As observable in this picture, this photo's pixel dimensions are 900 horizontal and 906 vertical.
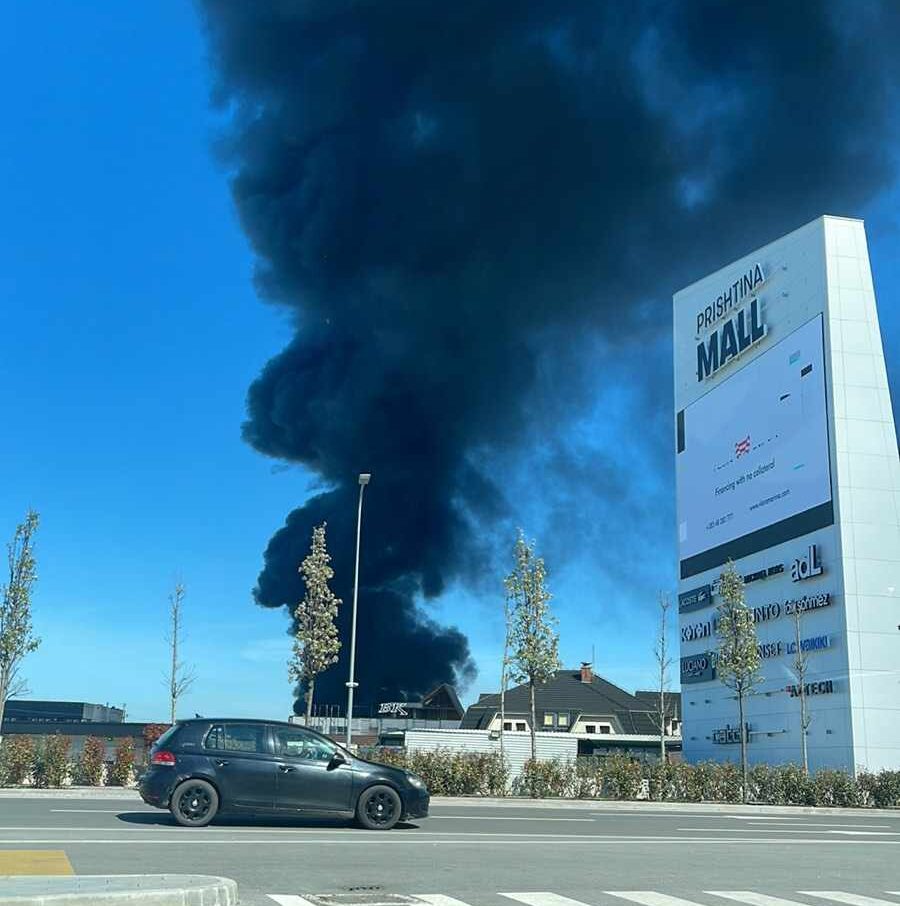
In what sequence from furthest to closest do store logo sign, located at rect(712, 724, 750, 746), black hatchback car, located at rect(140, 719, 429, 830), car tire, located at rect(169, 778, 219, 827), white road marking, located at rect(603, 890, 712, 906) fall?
store logo sign, located at rect(712, 724, 750, 746) → black hatchback car, located at rect(140, 719, 429, 830) → car tire, located at rect(169, 778, 219, 827) → white road marking, located at rect(603, 890, 712, 906)

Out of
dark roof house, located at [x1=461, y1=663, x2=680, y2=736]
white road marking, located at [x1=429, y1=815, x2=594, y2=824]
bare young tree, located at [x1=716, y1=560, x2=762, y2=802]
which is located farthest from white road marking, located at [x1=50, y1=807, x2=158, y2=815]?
dark roof house, located at [x1=461, y1=663, x2=680, y2=736]

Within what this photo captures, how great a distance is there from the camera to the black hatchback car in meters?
15.1

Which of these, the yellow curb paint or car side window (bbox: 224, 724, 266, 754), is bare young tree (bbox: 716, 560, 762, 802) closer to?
car side window (bbox: 224, 724, 266, 754)

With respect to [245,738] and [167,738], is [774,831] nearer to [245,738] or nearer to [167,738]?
[245,738]

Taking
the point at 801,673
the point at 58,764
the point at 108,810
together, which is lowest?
the point at 108,810

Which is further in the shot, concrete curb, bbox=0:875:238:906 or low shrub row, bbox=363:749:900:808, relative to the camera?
low shrub row, bbox=363:749:900:808

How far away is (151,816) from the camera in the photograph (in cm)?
1667

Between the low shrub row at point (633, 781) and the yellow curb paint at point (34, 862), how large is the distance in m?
15.8

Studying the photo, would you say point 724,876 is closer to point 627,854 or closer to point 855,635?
point 627,854

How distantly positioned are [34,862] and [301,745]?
5681 mm

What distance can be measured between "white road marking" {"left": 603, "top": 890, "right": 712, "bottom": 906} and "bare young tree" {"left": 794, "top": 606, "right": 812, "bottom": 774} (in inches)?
1458

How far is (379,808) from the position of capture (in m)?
15.7

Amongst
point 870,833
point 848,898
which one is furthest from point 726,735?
point 848,898

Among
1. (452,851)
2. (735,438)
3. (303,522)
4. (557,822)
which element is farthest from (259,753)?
(303,522)
